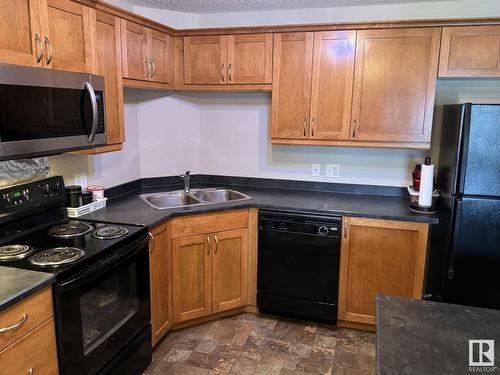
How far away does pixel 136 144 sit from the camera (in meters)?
3.25

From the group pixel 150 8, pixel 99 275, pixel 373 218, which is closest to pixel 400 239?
pixel 373 218

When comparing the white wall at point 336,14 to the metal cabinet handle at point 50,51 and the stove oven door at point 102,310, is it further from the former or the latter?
the stove oven door at point 102,310

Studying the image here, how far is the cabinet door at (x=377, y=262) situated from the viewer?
2.63 metres

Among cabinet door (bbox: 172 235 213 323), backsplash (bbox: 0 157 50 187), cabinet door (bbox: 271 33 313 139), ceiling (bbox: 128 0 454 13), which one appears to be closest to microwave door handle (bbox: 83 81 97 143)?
backsplash (bbox: 0 157 50 187)

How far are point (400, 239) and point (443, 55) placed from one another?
49.2 inches

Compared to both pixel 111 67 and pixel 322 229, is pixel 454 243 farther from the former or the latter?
pixel 111 67

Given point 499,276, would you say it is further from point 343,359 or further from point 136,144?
point 136,144

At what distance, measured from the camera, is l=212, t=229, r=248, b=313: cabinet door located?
2.85 m

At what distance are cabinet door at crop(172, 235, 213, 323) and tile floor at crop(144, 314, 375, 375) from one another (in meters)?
0.17

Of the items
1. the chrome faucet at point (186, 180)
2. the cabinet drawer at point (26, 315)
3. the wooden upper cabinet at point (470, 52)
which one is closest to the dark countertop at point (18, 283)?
the cabinet drawer at point (26, 315)

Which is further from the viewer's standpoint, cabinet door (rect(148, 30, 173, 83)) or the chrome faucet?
the chrome faucet

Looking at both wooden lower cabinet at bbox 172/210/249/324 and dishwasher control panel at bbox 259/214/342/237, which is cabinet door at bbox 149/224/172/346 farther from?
dishwasher control panel at bbox 259/214/342/237

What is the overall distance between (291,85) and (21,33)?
5.80 ft

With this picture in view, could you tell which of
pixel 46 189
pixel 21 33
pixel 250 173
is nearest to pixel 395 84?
pixel 250 173
